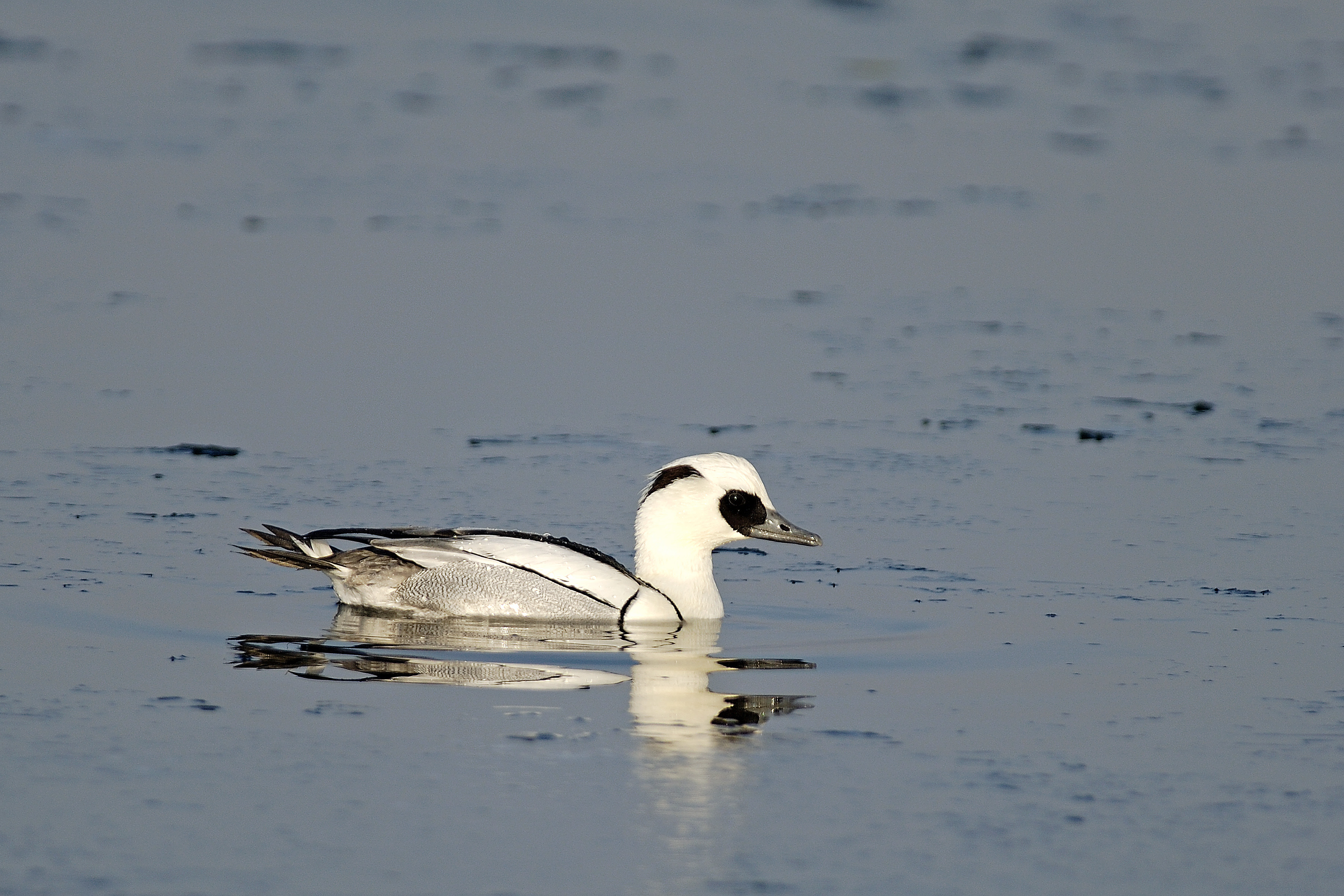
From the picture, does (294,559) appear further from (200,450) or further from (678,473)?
(200,450)

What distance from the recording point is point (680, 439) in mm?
13234

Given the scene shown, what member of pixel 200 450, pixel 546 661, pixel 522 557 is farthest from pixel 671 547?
pixel 200 450

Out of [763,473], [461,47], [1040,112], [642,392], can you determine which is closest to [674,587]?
[763,473]

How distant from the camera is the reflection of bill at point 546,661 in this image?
28.7ft

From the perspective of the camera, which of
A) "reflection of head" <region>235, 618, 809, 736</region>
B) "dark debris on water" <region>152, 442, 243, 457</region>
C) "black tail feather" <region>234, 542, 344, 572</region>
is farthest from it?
"dark debris on water" <region>152, 442, 243, 457</region>

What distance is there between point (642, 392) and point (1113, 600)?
15.0 ft

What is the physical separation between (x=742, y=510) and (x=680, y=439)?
2.45m

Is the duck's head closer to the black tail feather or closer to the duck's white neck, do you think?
the duck's white neck

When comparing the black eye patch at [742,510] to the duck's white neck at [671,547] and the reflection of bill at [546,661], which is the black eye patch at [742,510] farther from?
the reflection of bill at [546,661]

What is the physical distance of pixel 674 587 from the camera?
10.7 metres

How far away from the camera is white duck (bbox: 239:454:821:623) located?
34.2 feet

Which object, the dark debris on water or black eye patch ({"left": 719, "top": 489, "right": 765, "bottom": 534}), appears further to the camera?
the dark debris on water

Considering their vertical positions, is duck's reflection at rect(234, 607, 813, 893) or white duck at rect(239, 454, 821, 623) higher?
white duck at rect(239, 454, 821, 623)

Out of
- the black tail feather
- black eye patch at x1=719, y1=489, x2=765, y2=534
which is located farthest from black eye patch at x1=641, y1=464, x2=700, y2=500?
the black tail feather
